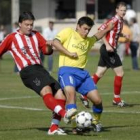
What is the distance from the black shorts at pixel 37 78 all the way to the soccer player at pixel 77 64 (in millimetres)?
368

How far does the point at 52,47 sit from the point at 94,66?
802 inches

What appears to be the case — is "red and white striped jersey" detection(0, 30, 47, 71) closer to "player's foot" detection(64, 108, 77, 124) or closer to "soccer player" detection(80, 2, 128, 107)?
"player's foot" detection(64, 108, 77, 124)

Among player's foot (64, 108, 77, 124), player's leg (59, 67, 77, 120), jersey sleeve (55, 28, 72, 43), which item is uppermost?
jersey sleeve (55, 28, 72, 43)

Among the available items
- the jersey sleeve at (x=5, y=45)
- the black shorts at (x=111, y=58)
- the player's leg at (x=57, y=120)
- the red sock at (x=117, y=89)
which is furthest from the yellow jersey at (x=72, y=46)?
the black shorts at (x=111, y=58)

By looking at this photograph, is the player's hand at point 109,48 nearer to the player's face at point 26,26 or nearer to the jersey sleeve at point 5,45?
the player's face at point 26,26

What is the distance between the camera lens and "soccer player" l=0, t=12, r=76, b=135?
484 inches

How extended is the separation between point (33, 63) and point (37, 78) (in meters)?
0.36

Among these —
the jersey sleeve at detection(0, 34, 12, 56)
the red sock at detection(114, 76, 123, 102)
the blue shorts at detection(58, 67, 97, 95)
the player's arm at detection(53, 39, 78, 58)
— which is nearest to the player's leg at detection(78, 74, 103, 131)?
the blue shorts at detection(58, 67, 97, 95)

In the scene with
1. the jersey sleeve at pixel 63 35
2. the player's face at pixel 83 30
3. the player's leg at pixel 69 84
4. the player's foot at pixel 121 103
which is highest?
the player's face at pixel 83 30

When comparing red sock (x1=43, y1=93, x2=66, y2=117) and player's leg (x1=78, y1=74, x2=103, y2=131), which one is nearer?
red sock (x1=43, y1=93, x2=66, y2=117)

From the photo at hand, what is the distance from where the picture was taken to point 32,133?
12492 mm

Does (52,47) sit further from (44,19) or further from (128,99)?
(44,19)

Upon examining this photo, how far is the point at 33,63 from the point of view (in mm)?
12609

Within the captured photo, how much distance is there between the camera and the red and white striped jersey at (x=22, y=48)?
41.4 feet
